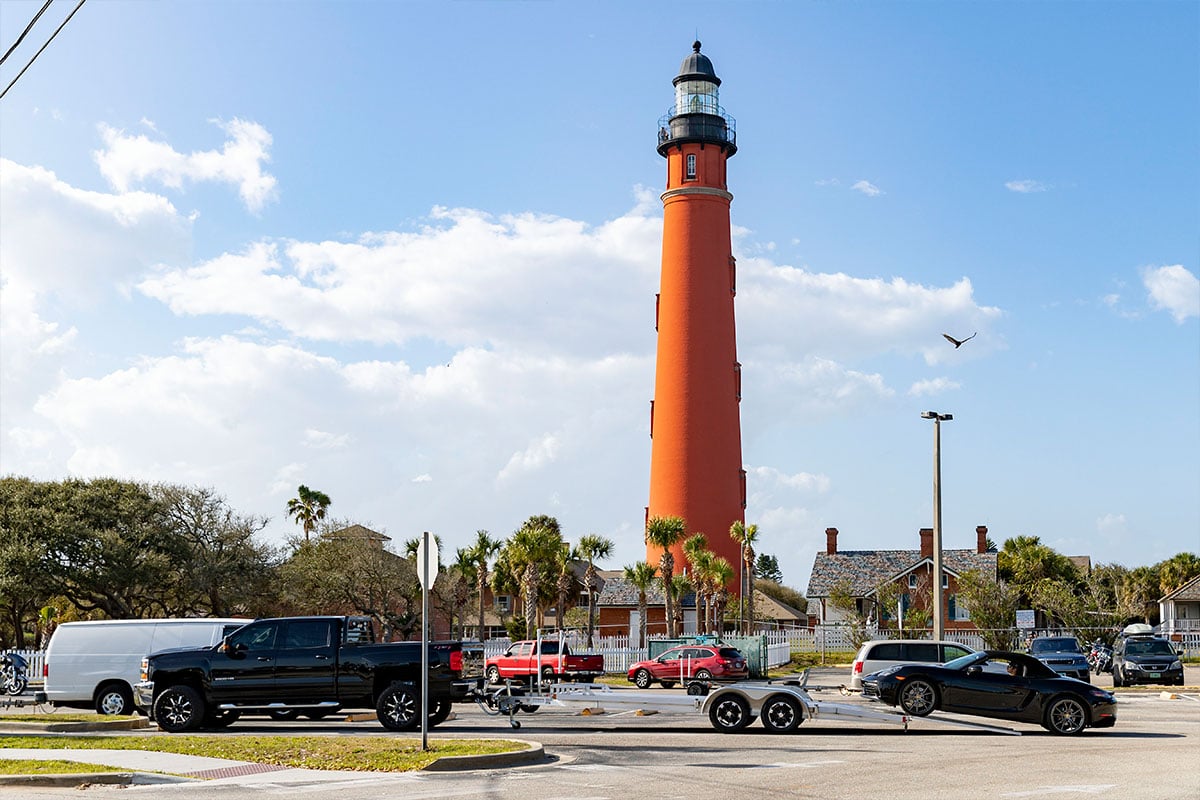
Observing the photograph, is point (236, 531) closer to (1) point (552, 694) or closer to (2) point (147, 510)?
(2) point (147, 510)

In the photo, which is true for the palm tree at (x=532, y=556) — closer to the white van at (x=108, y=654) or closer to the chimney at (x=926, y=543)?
the chimney at (x=926, y=543)

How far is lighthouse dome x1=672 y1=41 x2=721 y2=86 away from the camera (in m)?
59.4

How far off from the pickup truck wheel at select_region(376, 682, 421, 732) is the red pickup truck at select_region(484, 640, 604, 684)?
655 inches

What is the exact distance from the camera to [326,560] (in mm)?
59062

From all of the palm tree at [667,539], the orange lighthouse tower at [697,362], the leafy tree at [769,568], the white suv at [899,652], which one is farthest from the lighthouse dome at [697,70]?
the leafy tree at [769,568]

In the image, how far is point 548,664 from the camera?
37531 millimetres

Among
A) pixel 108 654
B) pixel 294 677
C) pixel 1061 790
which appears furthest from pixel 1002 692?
pixel 108 654

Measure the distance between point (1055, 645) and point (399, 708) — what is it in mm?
24591

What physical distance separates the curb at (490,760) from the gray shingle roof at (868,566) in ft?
174

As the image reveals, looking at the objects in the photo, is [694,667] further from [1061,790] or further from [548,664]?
[1061,790]

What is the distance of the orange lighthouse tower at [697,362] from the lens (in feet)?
182

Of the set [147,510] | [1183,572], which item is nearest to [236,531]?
[147,510]

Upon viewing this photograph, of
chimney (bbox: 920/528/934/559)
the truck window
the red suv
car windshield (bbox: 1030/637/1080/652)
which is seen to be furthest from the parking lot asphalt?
chimney (bbox: 920/528/934/559)

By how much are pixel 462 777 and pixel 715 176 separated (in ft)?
148
